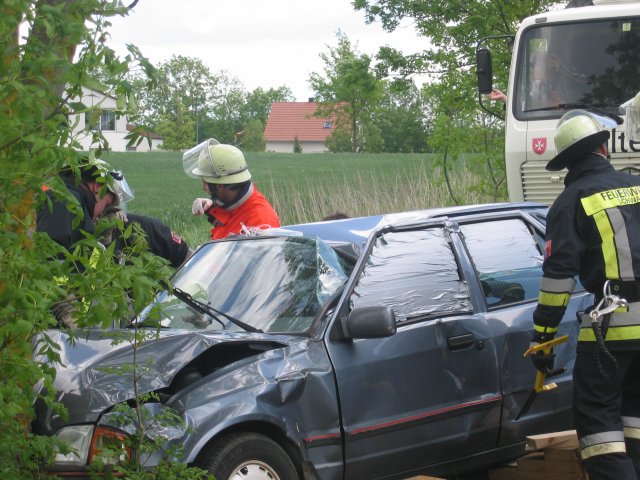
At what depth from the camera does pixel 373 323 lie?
187 inches

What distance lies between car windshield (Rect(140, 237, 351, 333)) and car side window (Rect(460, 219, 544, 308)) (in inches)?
32.5

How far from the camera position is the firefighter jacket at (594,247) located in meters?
4.96

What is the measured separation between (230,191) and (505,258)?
2.28 metres

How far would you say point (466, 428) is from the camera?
5.36 m

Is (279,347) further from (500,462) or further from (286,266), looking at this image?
(500,462)

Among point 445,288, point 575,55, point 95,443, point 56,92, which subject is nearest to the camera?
point 56,92

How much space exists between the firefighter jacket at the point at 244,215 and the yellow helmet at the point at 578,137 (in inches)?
97.5

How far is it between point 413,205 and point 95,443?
497 inches

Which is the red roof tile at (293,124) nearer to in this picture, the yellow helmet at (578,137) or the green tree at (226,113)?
the green tree at (226,113)

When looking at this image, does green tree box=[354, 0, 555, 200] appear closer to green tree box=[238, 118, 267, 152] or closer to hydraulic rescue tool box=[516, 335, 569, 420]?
hydraulic rescue tool box=[516, 335, 569, 420]

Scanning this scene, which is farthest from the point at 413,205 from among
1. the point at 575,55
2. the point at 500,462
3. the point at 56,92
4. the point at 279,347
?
the point at 56,92

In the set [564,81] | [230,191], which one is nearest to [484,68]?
[564,81]

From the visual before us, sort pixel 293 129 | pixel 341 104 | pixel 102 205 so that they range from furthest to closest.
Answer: pixel 293 129 → pixel 341 104 → pixel 102 205

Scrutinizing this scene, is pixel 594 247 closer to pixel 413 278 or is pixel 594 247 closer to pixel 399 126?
pixel 413 278
